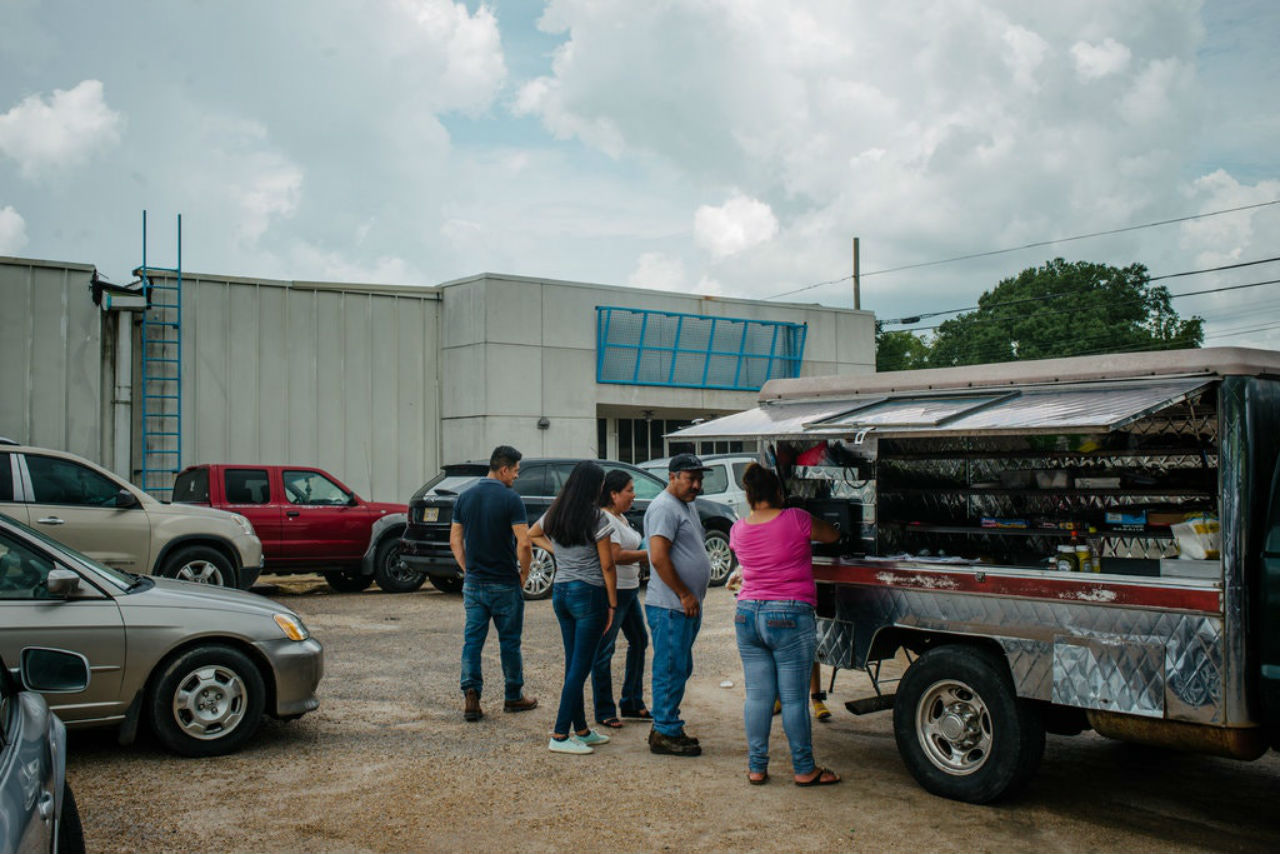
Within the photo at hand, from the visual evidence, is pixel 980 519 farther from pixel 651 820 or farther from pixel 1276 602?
pixel 651 820

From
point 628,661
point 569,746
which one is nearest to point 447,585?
point 628,661

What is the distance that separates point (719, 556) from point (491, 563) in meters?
8.20

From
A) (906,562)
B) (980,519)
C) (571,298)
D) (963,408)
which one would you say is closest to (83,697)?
(906,562)

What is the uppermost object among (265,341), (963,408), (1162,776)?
(265,341)

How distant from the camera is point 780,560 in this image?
6176mm

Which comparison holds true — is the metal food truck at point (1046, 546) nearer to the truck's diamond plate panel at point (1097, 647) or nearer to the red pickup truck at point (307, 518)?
the truck's diamond plate panel at point (1097, 647)

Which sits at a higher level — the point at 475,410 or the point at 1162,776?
the point at 475,410

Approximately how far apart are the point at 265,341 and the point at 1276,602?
17.8 meters

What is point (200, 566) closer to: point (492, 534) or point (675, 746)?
point (492, 534)

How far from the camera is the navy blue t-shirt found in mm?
7719

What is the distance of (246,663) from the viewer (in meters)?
6.78

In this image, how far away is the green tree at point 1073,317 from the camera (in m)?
58.2

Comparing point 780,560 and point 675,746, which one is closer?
point 780,560

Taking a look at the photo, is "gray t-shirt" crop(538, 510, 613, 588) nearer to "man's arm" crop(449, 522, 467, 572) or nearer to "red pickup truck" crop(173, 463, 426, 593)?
"man's arm" crop(449, 522, 467, 572)
